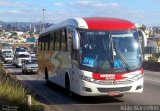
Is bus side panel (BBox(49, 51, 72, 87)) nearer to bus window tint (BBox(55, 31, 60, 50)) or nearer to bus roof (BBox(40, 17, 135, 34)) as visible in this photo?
bus window tint (BBox(55, 31, 60, 50))

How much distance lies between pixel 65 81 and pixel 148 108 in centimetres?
496

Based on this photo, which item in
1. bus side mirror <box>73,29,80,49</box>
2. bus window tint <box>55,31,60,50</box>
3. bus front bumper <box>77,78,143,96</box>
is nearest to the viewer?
bus front bumper <box>77,78,143,96</box>

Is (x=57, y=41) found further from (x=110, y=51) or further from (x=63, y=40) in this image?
(x=110, y=51)

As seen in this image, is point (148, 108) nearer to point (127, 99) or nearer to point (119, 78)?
point (119, 78)

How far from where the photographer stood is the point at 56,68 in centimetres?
1917

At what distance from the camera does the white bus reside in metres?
13.9

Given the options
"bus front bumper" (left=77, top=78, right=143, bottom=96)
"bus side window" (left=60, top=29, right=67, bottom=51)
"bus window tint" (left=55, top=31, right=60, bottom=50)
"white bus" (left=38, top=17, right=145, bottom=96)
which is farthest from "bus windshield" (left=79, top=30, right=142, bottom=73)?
"bus window tint" (left=55, top=31, right=60, bottom=50)

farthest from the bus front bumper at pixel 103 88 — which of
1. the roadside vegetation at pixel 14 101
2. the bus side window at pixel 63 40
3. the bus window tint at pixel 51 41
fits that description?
the bus window tint at pixel 51 41

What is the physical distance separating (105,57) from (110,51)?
0.27 metres

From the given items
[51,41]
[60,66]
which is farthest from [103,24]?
[51,41]

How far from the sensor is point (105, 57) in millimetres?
14109

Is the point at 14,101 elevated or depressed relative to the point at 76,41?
depressed

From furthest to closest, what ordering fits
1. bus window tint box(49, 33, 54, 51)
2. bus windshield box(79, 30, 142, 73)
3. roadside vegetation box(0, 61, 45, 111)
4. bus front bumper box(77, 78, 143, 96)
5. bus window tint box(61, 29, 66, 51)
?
1. bus window tint box(49, 33, 54, 51)
2. bus window tint box(61, 29, 66, 51)
3. bus windshield box(79, 30, 142, 73)
4. bus front bumper box(77, 78, 143, 96)
5. roadside vegetation box(0, 61, 45, 111)

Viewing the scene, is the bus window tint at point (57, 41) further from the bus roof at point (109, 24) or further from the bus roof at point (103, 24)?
the bus roof at point (109, 24)
